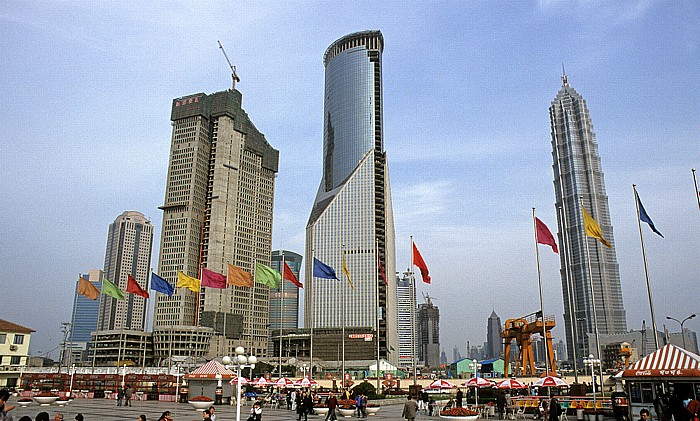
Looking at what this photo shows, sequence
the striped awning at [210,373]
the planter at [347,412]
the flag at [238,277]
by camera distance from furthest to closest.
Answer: the flag at [238,277] → the striped awning at [210,373] → the planter at [347,412]

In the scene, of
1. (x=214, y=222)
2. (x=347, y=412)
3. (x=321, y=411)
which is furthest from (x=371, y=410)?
(x=214, y=222)

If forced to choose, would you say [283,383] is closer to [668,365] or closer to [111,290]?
[111,290]

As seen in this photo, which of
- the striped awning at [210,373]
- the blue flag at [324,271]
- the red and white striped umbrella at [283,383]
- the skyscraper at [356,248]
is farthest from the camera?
the skyscraper at [356,248]

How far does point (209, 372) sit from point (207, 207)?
139 m

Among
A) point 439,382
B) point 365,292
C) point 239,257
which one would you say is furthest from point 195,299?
point 439,382

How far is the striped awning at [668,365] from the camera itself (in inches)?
931

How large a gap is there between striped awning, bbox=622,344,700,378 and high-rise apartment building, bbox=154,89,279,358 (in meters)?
150

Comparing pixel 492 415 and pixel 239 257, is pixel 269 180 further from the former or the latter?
pixel 492 415

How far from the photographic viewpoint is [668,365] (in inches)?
965

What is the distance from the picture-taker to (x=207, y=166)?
182 meters

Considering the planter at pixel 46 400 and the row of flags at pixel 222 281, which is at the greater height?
the row of flags at pixel 222 281

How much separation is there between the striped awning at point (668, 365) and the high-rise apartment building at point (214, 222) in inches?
5899

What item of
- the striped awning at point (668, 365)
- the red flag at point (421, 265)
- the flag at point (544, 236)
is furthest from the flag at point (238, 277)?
the striped awning at point (668, 365)

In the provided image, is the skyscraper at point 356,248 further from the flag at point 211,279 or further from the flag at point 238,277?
the flag at point 238,277
